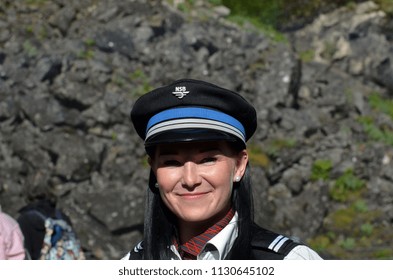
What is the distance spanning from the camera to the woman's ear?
2662mm

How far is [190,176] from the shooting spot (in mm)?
2525

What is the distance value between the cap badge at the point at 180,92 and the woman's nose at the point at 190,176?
31 cm

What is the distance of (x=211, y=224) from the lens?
8.74ft

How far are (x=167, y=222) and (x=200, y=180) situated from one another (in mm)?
337

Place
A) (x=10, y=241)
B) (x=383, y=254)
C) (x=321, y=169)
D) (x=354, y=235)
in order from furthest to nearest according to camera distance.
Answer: (x=321, y=169) < (x=354, y=235) < (x=383, y=254) < (x=10, y=241)

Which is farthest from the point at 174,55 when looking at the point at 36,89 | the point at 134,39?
the point at 36,89

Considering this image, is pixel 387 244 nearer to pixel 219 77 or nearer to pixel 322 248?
pixel 322 248

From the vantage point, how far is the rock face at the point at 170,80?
43.5ft

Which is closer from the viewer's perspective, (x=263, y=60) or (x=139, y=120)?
(x=139, y=120)

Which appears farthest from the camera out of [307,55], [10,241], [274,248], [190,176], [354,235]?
[307,55]

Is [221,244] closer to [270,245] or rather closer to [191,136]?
[270,245]

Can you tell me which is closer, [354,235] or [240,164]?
[240,164]

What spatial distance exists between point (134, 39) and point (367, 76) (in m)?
5.18

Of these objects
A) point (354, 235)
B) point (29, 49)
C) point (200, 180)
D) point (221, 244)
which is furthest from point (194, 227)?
point (29, 49)
